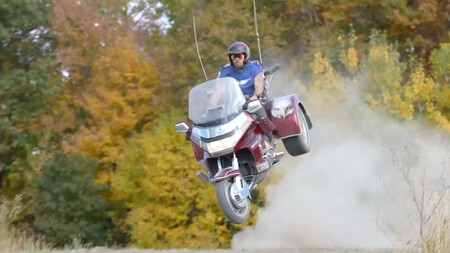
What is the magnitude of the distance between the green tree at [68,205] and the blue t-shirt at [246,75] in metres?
21.5

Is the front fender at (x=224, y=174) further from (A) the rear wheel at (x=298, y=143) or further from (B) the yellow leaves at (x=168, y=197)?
(B) the yellow leaves at (x=168, y=197)

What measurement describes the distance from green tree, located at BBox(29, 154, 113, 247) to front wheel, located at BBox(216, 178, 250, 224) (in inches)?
880

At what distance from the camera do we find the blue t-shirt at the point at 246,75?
10.5 metres

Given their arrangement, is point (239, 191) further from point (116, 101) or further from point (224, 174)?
point (116, 101)

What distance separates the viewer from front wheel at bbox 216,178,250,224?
9.27 metres

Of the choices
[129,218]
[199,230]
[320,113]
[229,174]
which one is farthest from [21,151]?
[229,174]

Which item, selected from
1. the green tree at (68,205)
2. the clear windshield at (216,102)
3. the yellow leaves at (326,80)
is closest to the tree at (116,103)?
the green tree at (68,205)

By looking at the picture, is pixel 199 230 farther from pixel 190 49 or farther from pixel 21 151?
pixel 21 151

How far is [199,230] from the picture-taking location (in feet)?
90.1

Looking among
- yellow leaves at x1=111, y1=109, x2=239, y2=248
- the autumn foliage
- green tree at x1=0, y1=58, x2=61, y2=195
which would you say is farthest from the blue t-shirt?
green tree at x1=0, y1=58, x2=61, y2=195

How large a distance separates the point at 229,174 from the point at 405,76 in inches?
817

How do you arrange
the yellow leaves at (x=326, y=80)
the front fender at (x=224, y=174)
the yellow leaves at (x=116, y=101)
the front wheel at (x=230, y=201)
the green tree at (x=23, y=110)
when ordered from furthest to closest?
the green tree at (x=23, y=110), the yellow leaves at (x=116, y=101), the yellow leaves at (x=326, y=80), the front fender at (x=224, y=174), the front wheel at (x=230, y=201)

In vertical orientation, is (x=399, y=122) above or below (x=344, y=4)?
below

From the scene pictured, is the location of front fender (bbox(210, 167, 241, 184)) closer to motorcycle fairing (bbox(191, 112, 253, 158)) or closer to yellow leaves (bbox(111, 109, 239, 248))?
motorcycle fairing (bbox(191, 112, 253, 158))
